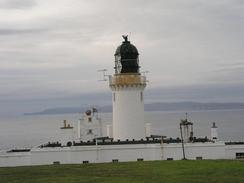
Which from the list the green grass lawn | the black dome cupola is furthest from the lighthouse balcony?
the green grass lawn

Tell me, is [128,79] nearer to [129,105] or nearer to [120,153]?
[129,105]

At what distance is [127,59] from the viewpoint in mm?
40812

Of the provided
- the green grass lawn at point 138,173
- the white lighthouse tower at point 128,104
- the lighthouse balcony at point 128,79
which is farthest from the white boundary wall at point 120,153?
the green grass lawn at point 138,173

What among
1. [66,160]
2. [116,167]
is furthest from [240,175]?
[66,160]

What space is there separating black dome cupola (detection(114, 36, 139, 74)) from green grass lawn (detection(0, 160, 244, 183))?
12.0 metres

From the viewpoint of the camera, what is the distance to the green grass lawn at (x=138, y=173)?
24.0 metres

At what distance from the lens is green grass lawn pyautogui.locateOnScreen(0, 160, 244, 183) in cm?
2397

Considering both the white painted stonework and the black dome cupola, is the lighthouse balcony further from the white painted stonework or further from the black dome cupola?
the black dome cupola

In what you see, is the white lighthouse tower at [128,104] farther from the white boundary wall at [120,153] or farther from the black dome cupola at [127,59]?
the white boundary wall at [120,153]

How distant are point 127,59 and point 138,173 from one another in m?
16.0

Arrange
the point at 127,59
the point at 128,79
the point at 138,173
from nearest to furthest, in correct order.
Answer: the point at 138,173 < the point at 128,79 < the point at 127,59

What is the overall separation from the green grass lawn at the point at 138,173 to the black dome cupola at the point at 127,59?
474 inches

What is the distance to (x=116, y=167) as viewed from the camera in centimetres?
2925

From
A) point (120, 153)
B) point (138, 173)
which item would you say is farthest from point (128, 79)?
point (138, 173)
